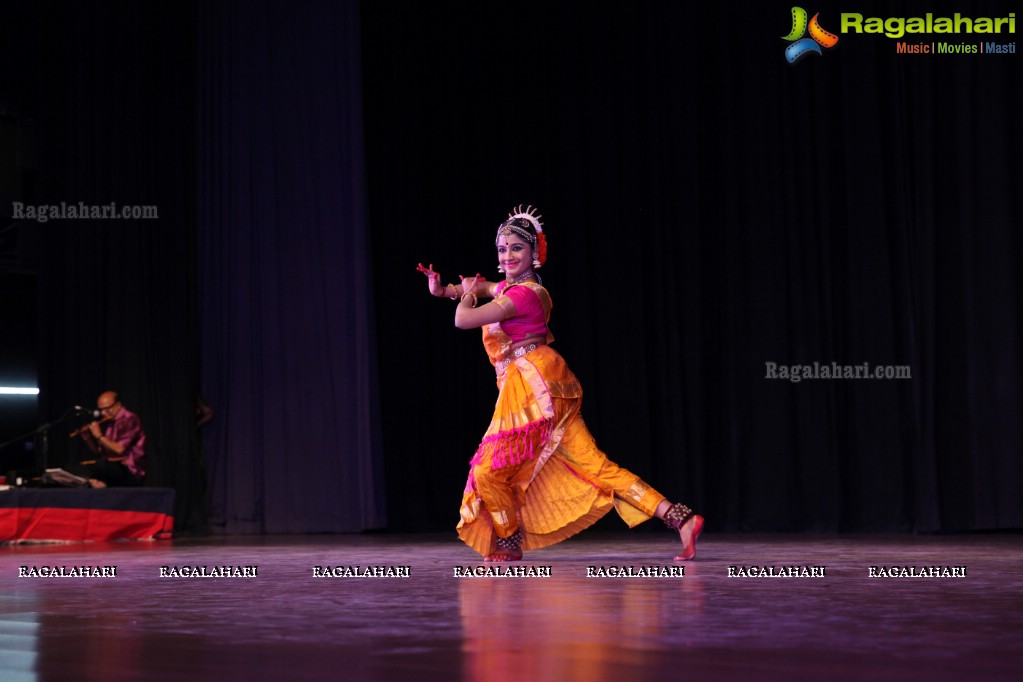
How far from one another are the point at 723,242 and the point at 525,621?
19.1 ft

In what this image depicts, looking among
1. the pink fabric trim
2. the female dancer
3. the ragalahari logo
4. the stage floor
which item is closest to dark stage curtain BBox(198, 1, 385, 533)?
the ragalahari logo

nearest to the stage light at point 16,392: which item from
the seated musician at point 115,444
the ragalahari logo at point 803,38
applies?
the seated musician at point 115,444

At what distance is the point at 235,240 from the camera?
29.8 feet

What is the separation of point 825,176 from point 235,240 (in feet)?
13.9

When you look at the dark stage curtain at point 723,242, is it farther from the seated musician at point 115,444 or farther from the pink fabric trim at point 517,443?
the pink fabric trim at point 517,443

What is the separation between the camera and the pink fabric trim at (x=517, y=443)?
4.64m

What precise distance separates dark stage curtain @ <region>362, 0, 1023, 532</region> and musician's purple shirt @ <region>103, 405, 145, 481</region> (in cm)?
176

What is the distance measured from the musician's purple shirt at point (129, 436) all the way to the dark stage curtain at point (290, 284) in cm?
57

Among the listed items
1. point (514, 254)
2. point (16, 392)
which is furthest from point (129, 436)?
point (514, 254)

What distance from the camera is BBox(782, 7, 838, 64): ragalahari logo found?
8078mm

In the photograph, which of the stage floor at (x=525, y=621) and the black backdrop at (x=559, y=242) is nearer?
the stage floor at (x=525, y=621)

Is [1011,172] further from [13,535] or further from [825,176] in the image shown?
[13,535]

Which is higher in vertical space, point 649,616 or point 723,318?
point 723,318

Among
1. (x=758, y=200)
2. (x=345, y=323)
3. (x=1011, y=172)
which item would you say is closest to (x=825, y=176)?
(x=758, y=200)
